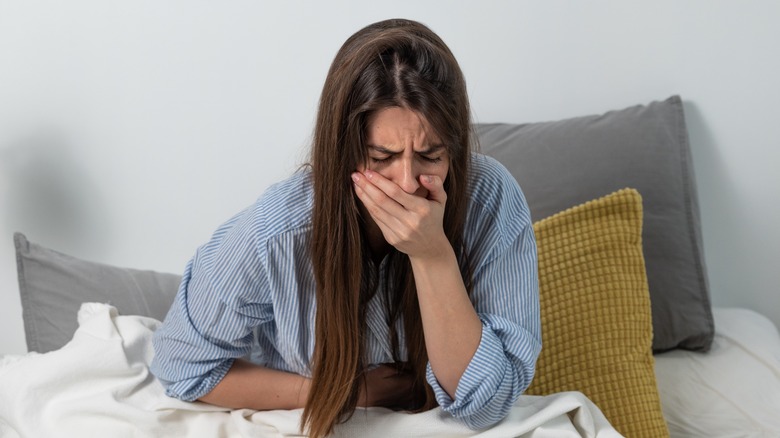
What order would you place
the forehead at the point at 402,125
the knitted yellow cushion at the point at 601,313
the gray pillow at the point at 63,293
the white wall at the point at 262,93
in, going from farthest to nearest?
the white wall at the point at 262,93, the gray pillow at the point at 63,293, the knitted yellow cushion at the point at 601,313, the forehead at the point at 402,125

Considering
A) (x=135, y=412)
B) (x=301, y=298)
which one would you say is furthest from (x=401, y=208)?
(x=135, y=412)

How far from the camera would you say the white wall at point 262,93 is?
2166mm

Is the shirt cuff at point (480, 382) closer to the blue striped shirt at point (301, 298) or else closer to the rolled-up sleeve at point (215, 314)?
the blue striped shirt at point (301, 298)

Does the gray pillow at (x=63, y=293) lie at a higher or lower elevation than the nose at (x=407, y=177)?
lower

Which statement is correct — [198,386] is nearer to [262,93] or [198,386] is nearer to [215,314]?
[215,314]

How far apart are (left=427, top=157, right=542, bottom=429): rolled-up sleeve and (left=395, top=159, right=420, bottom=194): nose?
214mm

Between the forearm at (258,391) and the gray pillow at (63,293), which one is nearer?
the forearm at (258,391)

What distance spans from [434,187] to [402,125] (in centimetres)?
11

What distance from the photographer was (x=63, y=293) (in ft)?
6.44

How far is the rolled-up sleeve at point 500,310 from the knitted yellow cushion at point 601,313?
0.86ft

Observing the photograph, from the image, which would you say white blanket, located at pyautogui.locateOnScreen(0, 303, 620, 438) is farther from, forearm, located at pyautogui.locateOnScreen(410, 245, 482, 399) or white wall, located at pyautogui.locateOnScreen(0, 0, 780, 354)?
white wall, located at pyautogui.locateOnScreen(0, 0, 780, 354)

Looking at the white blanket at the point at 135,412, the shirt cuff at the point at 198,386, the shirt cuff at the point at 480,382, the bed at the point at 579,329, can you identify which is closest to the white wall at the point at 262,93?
the bed at the point at 579,329

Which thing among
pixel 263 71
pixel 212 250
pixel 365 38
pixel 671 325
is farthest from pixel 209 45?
pixel 671 325

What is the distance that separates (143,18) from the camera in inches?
87.0
